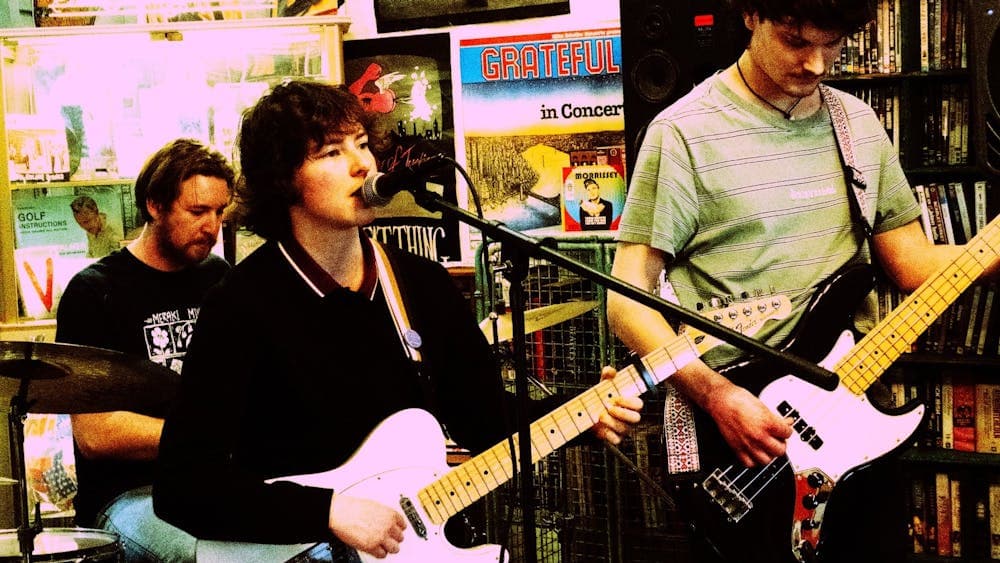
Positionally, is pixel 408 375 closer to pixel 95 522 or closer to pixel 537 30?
pixel 95 522

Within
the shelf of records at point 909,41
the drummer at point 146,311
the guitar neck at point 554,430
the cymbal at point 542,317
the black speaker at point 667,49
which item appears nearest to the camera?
the guitar neck at point 554,430

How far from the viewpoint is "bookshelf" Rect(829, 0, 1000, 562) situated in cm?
337

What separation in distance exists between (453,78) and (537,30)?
0.37 m

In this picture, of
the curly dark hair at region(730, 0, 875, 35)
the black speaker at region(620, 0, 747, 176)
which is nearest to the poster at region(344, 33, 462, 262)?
the black speaker at region(620, 0, 747, 176)

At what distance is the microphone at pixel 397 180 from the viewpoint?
1574 mm

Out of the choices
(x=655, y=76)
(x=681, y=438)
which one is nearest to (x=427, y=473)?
(x=681, y=438)

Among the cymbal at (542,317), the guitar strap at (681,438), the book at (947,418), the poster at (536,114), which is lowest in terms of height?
the book at (947,418)

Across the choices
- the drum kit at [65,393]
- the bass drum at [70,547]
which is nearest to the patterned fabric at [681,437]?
the drum kit at [65,393]

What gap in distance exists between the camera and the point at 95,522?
276 centimetres

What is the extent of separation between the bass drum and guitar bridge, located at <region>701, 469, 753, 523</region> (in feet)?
3.99

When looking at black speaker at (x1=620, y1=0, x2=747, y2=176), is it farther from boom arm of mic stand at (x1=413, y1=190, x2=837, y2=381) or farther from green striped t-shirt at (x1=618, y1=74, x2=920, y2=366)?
boom arm of mic stand at (x1=413, y1=190, x2=837, y2=381)

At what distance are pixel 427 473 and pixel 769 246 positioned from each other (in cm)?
79

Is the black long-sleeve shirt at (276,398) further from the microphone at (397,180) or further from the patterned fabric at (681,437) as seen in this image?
the microphone at (397,180)

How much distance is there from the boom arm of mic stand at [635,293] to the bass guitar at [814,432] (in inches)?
26.7
